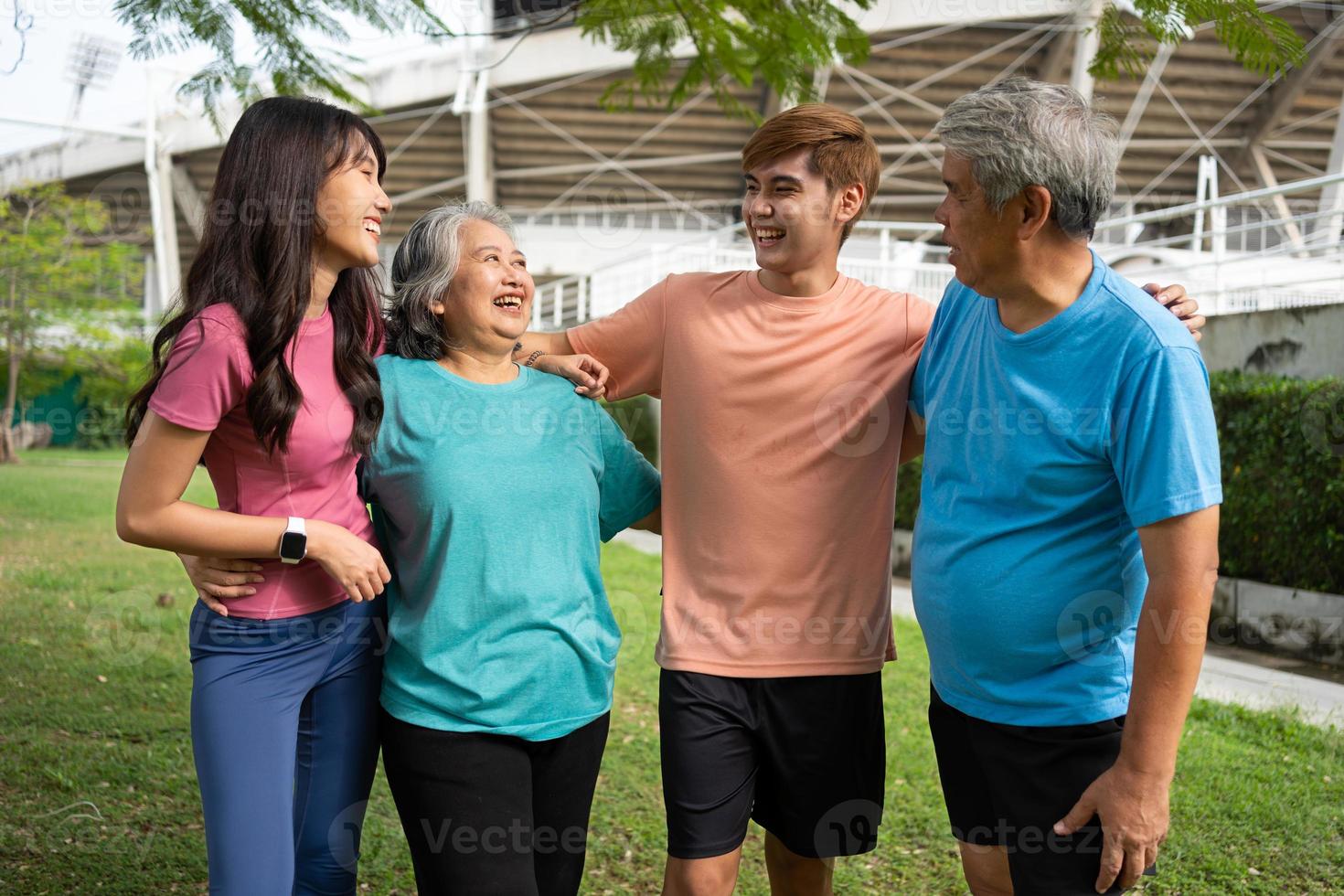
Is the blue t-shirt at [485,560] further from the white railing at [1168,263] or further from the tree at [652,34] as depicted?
the white railing at [1168,263]

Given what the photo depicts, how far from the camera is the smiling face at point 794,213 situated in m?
2.72

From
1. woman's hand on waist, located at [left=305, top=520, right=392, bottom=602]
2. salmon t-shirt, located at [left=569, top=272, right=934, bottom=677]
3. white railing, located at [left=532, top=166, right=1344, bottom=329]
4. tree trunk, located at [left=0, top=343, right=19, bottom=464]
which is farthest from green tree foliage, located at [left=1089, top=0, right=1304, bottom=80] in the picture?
tree trunk, located at [left=0, top=343, right=19, bottom=464]

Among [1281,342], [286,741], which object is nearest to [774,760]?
[286,741]

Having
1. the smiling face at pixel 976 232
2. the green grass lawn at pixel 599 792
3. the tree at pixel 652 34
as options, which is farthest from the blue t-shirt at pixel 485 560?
the tree at pixel 652 34

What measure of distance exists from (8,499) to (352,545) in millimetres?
12770

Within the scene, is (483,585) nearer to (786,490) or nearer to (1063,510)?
(786,490)

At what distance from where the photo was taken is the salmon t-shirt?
8.71ft

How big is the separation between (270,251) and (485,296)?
0.47 metres

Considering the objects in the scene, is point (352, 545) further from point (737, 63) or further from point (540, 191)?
point (540, 191)

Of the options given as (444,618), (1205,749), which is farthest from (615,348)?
(1205,749)

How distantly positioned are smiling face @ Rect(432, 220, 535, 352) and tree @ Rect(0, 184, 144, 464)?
20112mm

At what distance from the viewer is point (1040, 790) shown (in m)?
2.14

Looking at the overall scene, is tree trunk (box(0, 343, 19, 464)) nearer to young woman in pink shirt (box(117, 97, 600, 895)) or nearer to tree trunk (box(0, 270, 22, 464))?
tree trunk (box(0, 270, 22, 464))

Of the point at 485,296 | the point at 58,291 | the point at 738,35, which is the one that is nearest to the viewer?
the point at 485,296
